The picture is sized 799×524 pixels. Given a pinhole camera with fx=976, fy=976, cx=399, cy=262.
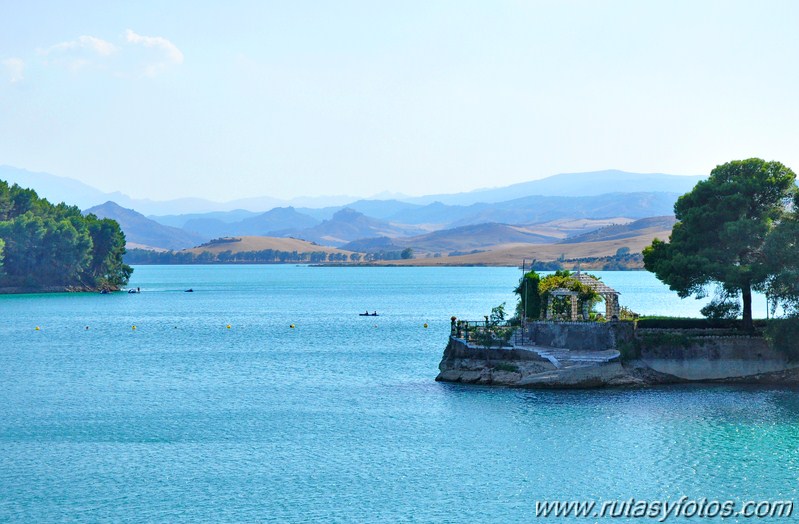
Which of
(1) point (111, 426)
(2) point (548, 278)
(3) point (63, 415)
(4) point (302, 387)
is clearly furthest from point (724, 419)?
(3) point (63, 415)

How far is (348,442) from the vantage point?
50.6m

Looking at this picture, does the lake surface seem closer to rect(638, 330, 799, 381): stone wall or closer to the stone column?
rect(638, 330, 799, 381): stone wall

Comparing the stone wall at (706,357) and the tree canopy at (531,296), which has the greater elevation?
the tree canopy at (531,296)

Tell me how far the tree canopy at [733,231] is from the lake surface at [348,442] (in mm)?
9175

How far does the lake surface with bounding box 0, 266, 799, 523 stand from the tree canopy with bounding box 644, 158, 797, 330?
917 centimetres

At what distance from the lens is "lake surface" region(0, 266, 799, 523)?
132 ft

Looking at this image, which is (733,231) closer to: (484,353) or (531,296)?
(531,296)

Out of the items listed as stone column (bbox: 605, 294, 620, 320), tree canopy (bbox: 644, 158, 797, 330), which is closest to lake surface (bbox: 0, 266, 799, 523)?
stone column (bbox: 605, 294, 620, 320)

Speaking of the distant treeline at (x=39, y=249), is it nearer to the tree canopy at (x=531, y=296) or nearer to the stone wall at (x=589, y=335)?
the tree canopy at (x=531, y=296)

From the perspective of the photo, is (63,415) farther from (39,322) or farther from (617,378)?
(39,322)

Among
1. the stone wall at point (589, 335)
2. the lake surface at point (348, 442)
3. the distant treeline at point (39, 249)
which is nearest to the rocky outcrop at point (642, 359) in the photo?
the stone wall at point (589, 335)

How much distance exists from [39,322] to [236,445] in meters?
87.9

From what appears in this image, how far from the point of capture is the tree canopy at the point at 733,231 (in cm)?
6669

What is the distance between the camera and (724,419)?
175 ft
